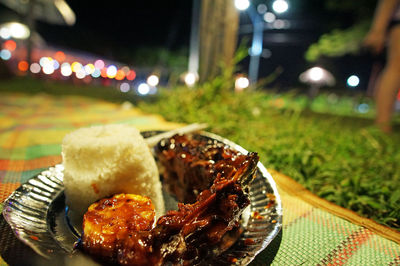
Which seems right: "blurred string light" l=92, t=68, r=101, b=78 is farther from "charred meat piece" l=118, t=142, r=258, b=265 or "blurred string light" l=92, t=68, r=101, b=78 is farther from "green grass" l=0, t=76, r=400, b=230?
"charred meat piece" l=118, t=142, r=258, b=265

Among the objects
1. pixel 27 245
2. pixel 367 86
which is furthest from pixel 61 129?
pixel 367 86

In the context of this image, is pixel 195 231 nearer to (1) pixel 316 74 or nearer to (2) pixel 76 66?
(1) pixel 316 74

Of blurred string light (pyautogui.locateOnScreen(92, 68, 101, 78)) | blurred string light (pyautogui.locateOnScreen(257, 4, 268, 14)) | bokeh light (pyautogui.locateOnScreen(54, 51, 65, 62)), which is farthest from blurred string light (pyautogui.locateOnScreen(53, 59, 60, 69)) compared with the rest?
blurred string light (pyautogui.locateOnScreen(257, 4, 268, 14))

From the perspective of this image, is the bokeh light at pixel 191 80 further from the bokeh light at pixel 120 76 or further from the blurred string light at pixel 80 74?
the bokeh light at pixel 120 76

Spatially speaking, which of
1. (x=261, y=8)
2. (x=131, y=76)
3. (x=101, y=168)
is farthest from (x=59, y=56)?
(x=101, y=168)

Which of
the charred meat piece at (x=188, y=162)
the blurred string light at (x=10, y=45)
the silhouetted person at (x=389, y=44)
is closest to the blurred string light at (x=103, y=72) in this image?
the blurred string light at (x=10, y=45)

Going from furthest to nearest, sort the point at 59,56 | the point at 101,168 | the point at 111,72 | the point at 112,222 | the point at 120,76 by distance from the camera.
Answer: the point at 111,72, the point at 120,76, the point at 59,56, the point at 101,168, the point at 112,222
